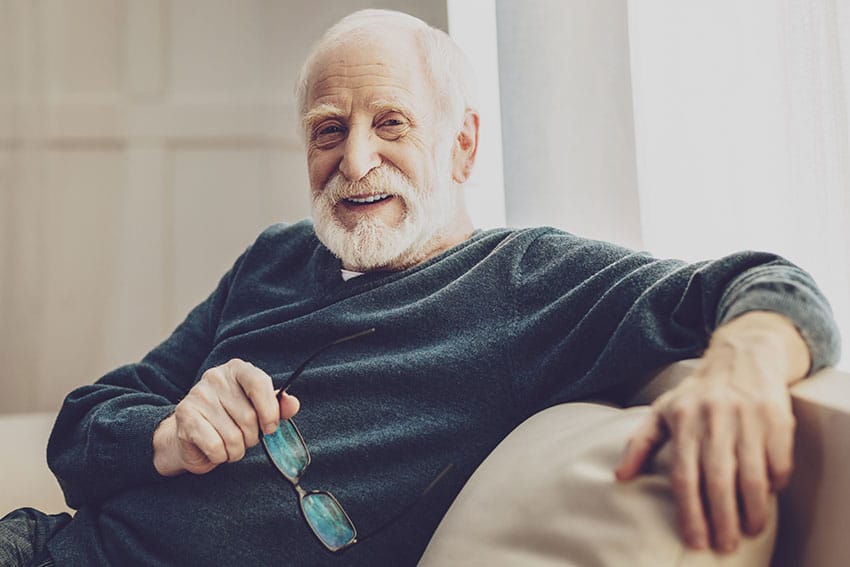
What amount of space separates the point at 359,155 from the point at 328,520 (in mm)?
613

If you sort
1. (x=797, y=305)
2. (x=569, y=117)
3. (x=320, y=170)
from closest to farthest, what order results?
(x=797, y=305)
(x=320, y=170)
(x=569, y=117)

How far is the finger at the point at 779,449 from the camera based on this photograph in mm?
638

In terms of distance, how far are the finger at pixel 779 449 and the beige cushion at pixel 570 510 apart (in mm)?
40

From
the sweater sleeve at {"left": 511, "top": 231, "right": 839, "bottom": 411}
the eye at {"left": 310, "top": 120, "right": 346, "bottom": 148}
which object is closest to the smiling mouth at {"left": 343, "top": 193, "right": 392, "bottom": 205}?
the eye at {"left": 310, "top": 120, "right": 346, "bottom": 148}

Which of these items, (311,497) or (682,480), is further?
(311,497)

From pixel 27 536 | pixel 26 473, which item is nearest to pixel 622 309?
pixel 27 536

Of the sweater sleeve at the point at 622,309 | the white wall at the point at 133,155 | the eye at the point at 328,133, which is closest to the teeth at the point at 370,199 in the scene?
the eye at the point at 328,133

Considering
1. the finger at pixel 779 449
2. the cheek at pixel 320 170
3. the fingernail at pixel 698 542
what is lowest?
the fingernail at pixel 698 542

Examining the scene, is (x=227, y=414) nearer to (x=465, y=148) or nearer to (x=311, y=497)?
(x=311, y=497)

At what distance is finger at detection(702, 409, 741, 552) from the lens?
0.63 meters

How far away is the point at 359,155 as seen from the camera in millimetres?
1362

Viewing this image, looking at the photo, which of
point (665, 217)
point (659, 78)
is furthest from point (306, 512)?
point (659, 78)

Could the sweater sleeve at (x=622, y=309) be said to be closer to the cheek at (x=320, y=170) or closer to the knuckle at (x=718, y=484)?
the knuckle at (x=718, y=484)

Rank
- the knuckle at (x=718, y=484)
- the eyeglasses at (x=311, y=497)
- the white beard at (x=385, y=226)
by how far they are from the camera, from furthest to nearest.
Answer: the white beard at (x=385, y=226), the eyeglasses at (x=311, y=497), the knuckle at (x=718, y=484)
